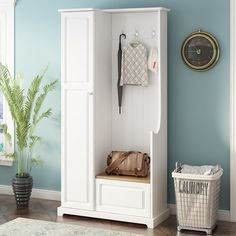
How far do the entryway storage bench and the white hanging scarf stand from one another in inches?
4.0

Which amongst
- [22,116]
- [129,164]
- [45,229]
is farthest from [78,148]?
[45,229]

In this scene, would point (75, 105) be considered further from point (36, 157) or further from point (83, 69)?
point (36, 157)

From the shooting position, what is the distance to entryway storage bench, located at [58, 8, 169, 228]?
5367mm

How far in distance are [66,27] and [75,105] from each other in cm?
77

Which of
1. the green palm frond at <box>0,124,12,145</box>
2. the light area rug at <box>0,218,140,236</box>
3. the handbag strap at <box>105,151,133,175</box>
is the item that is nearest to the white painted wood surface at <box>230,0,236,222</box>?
the handbag strap at <box>105,151,133,175</box>

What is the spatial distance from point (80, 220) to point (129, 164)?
0.73 m

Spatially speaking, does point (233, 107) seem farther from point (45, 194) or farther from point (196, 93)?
point (45, 194)

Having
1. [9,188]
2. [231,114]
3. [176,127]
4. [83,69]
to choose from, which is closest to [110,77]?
[83,69]

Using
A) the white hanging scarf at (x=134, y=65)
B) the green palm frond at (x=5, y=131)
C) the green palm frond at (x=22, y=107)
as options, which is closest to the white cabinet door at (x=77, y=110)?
the white hanging scarf at (x=134, y=65)

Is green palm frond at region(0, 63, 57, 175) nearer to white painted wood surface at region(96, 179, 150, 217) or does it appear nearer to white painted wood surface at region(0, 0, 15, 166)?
white painted wood surface at region(0, 0, 15, 166)

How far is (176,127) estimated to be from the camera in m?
5.62

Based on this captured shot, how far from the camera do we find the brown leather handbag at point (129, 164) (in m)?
5.42

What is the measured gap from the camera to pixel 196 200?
5090 millimetres

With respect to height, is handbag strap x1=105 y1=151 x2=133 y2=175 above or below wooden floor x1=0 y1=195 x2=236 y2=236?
above
